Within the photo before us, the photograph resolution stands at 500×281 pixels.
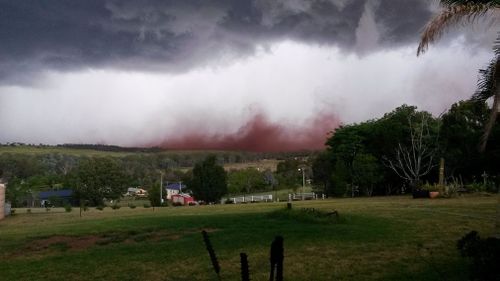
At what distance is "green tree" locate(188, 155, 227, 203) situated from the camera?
8000 cm

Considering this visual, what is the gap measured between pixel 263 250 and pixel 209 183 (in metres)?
65.4

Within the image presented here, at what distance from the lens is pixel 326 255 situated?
13.9 meters

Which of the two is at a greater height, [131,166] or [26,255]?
[131,166]

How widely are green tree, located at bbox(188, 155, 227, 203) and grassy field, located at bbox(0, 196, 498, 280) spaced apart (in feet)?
185

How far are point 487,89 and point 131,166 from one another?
7249 inches

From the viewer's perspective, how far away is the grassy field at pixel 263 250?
40.3 feet

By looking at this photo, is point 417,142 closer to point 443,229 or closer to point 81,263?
point 443,229

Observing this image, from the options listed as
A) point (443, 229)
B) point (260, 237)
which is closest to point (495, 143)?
point (443, 229)

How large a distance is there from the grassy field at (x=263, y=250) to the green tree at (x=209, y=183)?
56349 mm

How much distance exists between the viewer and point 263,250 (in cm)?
1521

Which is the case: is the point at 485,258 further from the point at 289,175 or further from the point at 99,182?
the point at 289,175

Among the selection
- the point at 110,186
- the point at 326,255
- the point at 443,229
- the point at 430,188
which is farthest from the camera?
the point at 110,186

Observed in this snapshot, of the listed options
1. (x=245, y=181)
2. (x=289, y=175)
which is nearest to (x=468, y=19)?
(x=245, y=181)

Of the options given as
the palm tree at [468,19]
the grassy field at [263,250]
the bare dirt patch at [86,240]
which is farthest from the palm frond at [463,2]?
the bare dirt patch at [86,240]
